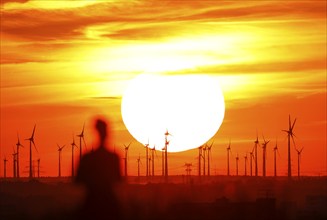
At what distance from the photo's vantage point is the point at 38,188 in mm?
103312

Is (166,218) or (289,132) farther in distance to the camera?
(289,132)

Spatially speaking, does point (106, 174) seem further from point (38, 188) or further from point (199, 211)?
point (38, 188)

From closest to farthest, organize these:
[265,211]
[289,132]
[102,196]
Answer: [102,196] < [265,211] < [289,132]

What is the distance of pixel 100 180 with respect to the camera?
15.0m

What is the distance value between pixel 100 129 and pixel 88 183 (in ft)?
2.62

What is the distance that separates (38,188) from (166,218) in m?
82.6

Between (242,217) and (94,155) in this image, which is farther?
(242,217)

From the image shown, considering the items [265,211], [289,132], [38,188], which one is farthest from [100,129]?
[38,188]

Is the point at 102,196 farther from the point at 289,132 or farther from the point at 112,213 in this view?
the point at 289,132

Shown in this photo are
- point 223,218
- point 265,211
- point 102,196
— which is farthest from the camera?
point 223,218

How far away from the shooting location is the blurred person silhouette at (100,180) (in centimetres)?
1497

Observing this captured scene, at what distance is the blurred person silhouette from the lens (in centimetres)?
1497

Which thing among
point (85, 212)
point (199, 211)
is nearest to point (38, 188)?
point (199, 211)

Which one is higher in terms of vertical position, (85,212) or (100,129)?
(100,129)
